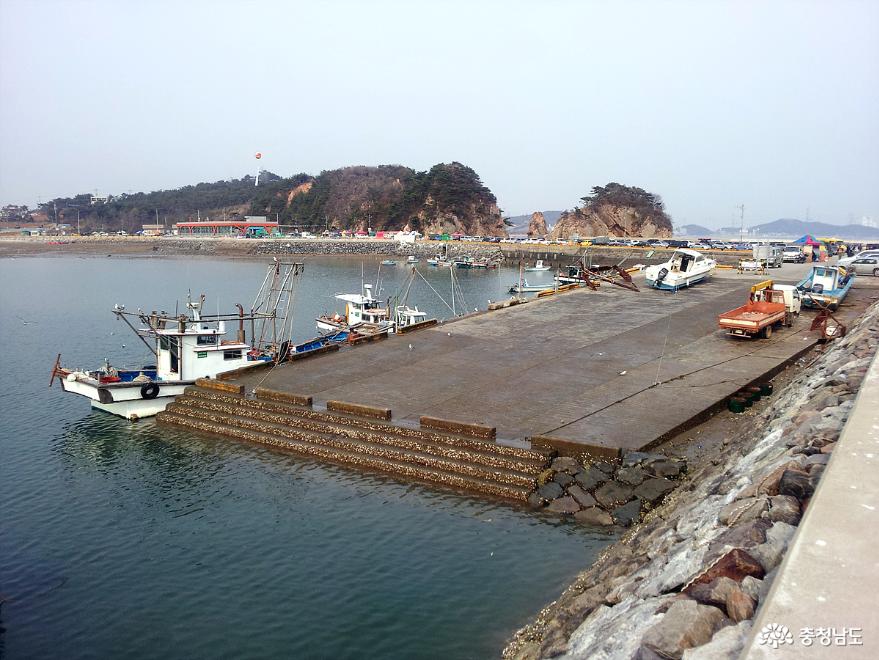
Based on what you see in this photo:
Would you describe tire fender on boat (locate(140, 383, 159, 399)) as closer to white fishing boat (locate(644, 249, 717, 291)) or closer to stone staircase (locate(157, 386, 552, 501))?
stone staircase (locate(157, 386, 552, 501))

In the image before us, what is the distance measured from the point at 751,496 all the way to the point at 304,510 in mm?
10996

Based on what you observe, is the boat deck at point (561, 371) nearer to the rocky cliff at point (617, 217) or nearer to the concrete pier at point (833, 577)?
the concrete pier at point (833, 577)

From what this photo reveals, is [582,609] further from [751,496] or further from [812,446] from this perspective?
[812,446]

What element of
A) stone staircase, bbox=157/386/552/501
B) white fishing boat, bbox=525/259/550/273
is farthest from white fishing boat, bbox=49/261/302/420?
white fishing boat, bbox=525/259/550/273

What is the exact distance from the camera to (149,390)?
1017 inches

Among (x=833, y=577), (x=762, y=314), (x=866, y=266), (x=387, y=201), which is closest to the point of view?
(x=833, y=577)

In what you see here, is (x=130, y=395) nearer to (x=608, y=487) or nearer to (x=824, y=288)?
(x=608, y=487)

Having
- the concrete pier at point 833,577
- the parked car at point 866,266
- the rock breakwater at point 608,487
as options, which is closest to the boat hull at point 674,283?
the parked car at point 866,266

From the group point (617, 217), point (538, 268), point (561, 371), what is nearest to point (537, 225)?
point (617, 217)

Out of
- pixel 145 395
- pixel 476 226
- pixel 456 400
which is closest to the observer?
pixel 456 400

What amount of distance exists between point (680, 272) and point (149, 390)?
104 ft

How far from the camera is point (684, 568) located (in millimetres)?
Result: 9156

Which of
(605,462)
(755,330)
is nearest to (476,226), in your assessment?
(755,330)

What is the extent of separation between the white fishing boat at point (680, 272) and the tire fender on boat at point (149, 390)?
98.5 ft
